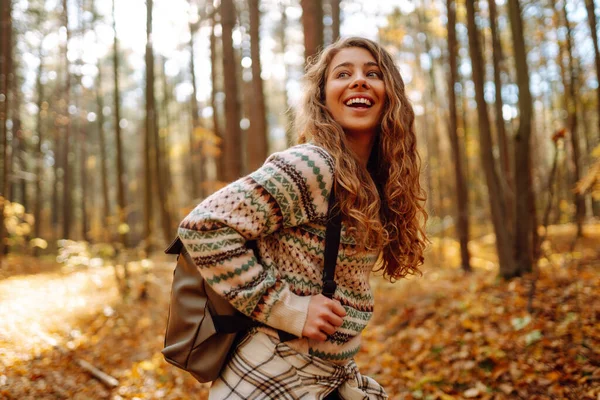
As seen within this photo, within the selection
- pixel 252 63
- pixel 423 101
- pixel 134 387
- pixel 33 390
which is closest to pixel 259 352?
pixel 33 390

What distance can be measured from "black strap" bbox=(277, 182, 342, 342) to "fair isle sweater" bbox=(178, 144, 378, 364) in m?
0.02

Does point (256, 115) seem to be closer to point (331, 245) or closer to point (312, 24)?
point (312, 24)

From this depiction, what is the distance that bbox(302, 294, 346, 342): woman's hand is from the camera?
1.56 metres

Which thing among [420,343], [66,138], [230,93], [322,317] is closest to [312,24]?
[230,93]

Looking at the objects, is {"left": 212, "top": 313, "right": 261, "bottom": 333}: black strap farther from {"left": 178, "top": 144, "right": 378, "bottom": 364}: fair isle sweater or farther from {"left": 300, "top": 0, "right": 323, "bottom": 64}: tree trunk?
{"left": 300, "top": 0, "right": 323, "bottom": 64}: tree trunk

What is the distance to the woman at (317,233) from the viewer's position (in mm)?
1521

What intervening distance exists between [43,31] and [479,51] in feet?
57.3

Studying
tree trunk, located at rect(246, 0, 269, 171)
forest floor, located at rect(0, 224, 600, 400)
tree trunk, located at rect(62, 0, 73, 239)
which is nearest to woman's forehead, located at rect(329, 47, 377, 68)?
forest floor, located at rect(0, 224, 600, 400)

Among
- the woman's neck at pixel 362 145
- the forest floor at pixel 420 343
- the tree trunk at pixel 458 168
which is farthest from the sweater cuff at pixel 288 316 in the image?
the tree trunk at pixel 458 168

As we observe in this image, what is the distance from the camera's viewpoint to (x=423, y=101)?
23.4m

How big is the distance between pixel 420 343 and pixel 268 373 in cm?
495

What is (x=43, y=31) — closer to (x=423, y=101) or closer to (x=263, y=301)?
(x=423, y=101)

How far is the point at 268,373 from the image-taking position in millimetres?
1561

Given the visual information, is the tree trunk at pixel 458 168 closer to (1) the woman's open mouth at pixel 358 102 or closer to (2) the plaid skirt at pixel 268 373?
(1) the woman's open mouth at pixel 358 102
